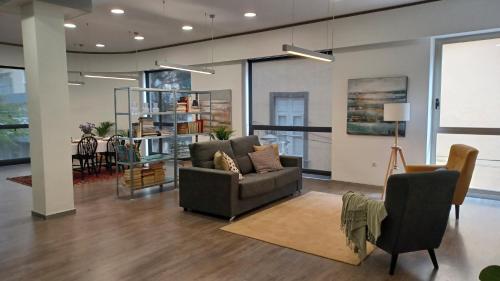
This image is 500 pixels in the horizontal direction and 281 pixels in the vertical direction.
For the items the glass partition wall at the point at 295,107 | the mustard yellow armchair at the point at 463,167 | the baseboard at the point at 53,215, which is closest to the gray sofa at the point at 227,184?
the baseboard at the point at 53,215

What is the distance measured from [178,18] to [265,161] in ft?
10.2

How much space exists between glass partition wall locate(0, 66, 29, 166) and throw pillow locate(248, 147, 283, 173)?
6698 mm

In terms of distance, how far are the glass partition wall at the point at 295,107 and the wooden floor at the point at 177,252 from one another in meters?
3.04

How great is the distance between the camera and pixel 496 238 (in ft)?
12.6

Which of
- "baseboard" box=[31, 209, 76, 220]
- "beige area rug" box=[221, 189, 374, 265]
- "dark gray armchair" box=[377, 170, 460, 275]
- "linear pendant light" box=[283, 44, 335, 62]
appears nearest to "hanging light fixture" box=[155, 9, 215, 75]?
"linear pendant light" box=[283, 44, 335, 62]

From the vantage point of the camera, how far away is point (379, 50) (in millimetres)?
6137

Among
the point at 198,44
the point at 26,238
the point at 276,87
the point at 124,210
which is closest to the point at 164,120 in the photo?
the point at 198,44

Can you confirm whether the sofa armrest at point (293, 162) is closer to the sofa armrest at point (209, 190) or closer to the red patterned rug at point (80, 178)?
the sofa armrest at point (209, 190)

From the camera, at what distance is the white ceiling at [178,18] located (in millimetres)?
5562

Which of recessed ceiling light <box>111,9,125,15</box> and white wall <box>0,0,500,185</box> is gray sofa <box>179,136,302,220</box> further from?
recessed ceiling light <box>111,9,125,15</box>

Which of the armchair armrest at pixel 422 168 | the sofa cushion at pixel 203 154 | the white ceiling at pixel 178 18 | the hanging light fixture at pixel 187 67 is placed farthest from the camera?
the hanging light fixture at pixel 187 67

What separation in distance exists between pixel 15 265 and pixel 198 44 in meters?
6.43

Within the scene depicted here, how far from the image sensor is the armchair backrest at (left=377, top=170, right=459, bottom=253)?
9.32 ft

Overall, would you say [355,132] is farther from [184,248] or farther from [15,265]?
[15,265]
